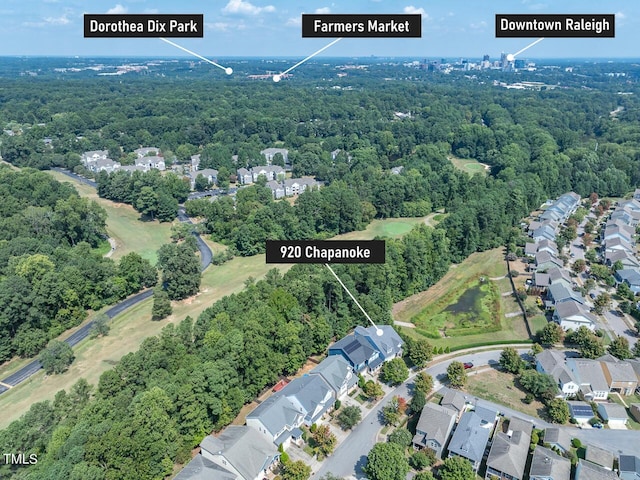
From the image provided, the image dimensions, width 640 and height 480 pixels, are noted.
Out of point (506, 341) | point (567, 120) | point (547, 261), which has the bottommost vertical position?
point (506, 341)

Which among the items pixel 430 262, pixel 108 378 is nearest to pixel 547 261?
pixel 430 262

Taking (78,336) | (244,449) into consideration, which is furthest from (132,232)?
(244,449)

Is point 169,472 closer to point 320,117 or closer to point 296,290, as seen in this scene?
point 296,290

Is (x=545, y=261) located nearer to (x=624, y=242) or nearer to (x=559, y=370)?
(x=624, y=242)

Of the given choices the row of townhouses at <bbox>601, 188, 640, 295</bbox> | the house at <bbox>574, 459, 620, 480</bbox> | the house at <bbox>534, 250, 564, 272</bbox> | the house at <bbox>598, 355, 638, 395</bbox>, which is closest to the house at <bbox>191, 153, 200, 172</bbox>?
the house at <bbox>534, 250, 564, 272</bbox>

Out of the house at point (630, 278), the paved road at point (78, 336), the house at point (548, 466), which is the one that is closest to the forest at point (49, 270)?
the paved road at point (78, 336)
